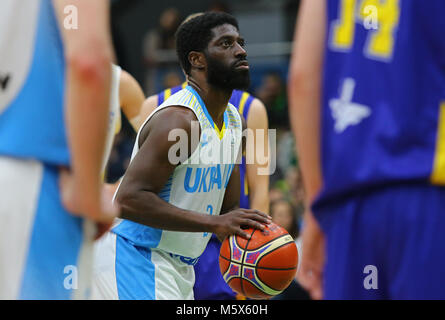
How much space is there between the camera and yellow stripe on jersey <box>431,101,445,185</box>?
8.50ft

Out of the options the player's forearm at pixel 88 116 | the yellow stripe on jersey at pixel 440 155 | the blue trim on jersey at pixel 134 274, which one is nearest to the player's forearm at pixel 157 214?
the blue trim on jersey at pixel 134 274

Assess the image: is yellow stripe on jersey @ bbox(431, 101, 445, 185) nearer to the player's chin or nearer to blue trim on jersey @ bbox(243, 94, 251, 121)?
the player's chin

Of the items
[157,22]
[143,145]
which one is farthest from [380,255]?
[157,22]

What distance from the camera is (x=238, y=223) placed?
162 inches

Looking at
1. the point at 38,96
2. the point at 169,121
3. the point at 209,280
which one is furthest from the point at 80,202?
the point at 209,280

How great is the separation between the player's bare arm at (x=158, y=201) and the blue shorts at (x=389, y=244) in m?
1.41

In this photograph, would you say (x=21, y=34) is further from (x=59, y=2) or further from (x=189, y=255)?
(x=189, y=255)

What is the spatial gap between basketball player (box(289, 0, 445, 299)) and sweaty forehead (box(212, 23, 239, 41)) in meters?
1.92

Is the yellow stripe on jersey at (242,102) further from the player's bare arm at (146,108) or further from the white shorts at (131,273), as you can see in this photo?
the white shorts at (131,273)

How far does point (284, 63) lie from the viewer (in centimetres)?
1231

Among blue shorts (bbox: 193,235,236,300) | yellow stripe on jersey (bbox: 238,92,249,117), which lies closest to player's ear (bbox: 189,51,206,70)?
yellow stripe on jersey (bbox: 238,92,249,117)

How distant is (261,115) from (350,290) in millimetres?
3002

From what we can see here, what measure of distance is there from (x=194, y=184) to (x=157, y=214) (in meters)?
0.38

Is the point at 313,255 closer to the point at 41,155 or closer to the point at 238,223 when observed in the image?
the point at 41,155
